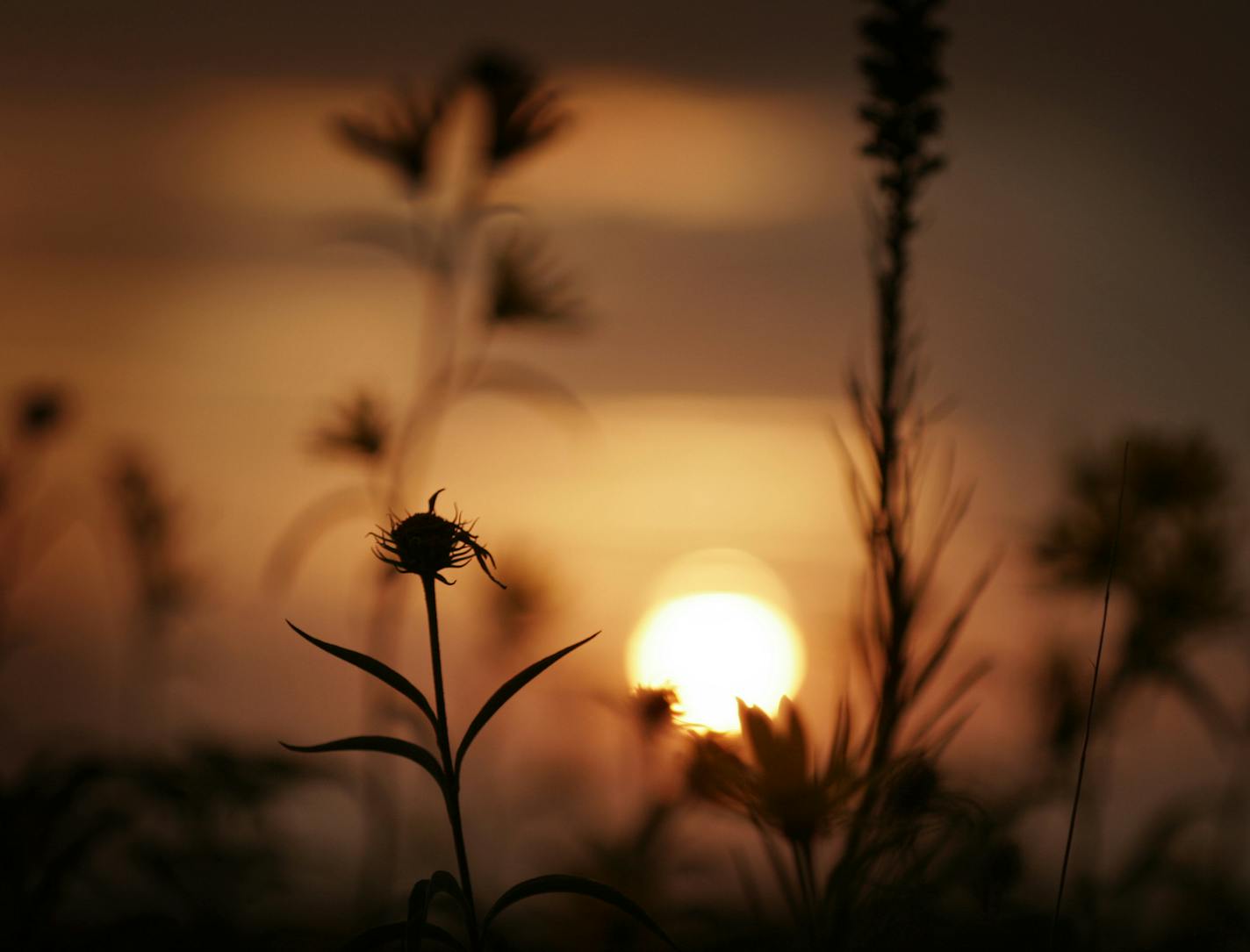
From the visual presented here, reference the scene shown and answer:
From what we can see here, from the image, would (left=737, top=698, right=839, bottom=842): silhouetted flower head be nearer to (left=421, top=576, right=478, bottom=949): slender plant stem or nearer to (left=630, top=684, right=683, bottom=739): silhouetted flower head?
(left=421, top=576, right=478, bottom=949): slender plant stem

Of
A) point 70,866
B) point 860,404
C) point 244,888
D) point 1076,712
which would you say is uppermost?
point 860,404

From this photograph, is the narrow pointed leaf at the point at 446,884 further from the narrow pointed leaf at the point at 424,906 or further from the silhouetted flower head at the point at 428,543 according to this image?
the silhouetted flower head at the point at 428,543

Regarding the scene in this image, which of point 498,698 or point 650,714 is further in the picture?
point 650,714

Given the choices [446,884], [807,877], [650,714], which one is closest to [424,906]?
[446,884]

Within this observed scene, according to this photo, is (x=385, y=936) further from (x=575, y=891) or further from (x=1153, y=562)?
(x=1153, y=562)

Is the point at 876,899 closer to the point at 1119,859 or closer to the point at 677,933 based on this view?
the point at 677,933

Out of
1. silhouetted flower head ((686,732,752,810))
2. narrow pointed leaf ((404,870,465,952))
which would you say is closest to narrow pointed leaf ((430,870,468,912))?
narrow pointed leaf ((404,870,465,952))

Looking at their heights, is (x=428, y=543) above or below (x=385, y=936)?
above

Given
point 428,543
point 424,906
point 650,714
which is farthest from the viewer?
point 650,714

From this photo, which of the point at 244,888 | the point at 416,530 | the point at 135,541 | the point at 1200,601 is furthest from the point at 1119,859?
the point at 135,541
